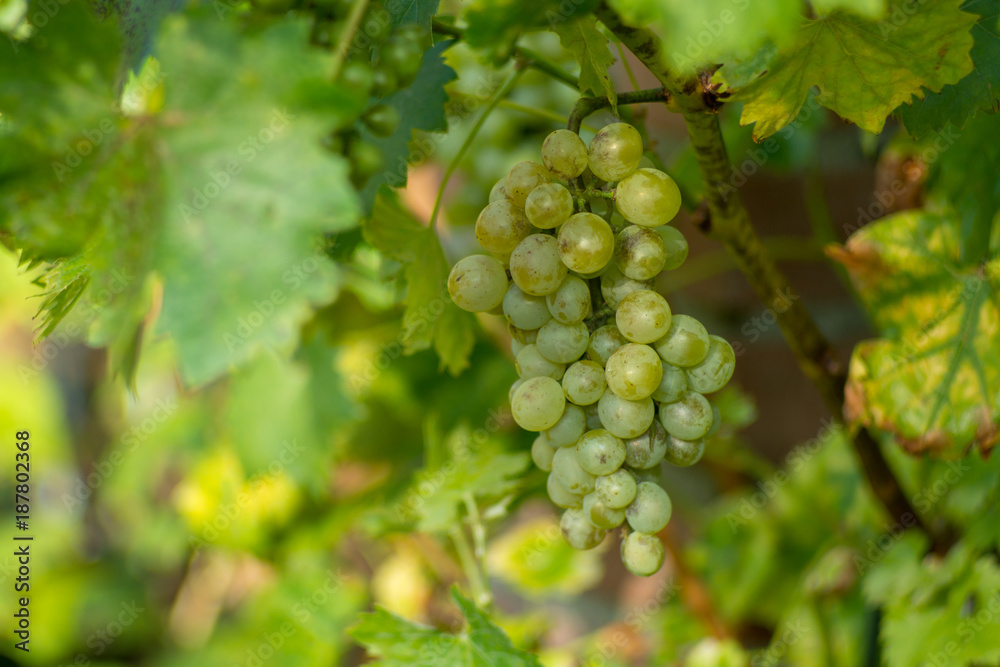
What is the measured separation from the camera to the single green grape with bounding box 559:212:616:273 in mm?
290

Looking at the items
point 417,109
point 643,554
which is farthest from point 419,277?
point 643,554

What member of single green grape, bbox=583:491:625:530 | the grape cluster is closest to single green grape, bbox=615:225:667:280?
the grape cluster

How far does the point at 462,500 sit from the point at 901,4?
408mm

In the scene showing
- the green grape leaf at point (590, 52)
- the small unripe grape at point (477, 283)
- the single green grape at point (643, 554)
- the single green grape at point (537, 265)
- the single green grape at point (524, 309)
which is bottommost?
the single green grape at point (643, 554)

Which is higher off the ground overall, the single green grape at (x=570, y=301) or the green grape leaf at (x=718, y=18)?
the green grape leaf at (x=718, y=18)

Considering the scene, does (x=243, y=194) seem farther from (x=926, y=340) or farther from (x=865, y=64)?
(x=926, y=340)

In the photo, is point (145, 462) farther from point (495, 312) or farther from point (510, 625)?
point (495, 312)

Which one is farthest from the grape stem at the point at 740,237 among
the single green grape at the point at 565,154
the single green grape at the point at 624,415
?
the single green grape at the point at 624,415

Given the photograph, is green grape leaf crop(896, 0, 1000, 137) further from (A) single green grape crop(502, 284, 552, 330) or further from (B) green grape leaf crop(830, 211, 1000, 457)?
(A) single green grape crop(502, 284, 552, 330)

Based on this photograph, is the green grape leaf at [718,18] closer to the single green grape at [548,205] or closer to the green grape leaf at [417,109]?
the single green grape at [548,205]

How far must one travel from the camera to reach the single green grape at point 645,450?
33cm

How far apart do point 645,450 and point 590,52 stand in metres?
0.18

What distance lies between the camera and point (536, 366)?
0.33m

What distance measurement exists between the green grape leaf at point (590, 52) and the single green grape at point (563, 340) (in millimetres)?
100
